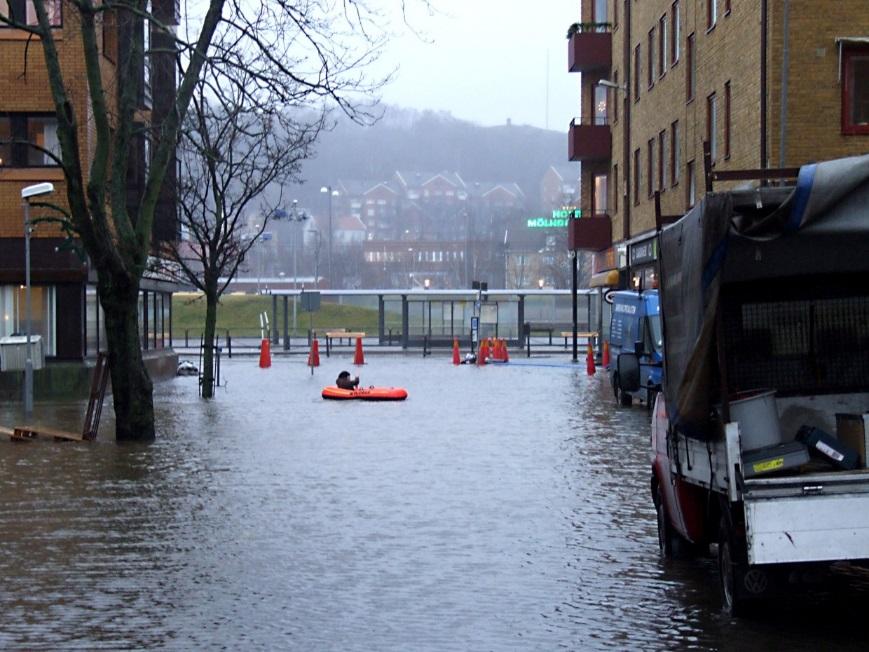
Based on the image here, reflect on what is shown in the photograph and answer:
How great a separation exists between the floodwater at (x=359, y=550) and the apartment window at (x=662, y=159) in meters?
20.3

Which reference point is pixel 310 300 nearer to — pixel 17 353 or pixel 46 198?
pixel 46 198

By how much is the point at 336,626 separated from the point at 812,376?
3.52 m

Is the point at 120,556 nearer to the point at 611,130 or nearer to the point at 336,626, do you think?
the point at 336,626

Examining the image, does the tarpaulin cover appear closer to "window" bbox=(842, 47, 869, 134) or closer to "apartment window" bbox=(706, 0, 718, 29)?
"window" bbox=(842, 47, 869, 134)

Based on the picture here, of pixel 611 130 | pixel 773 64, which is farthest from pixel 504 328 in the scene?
pixel 773 64

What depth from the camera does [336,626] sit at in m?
9.07

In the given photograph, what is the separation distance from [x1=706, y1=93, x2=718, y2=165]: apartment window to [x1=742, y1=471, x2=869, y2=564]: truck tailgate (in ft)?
89.5

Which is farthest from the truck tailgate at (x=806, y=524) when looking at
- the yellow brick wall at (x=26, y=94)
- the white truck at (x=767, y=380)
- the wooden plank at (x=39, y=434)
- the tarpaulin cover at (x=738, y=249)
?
the yellow brick wall at (x=26, y=94)

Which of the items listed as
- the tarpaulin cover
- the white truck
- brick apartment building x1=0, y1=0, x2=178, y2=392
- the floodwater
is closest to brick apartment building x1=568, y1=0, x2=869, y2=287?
the floodwater

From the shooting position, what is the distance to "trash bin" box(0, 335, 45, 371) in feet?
100

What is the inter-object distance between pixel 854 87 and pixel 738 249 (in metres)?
20.7

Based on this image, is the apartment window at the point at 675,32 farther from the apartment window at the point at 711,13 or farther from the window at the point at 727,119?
the window at the point at 727,119

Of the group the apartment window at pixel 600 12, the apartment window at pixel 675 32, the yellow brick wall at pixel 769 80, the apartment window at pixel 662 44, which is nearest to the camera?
the yellow brick wall at pixel 769 80

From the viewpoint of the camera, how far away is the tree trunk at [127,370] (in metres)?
22.0
